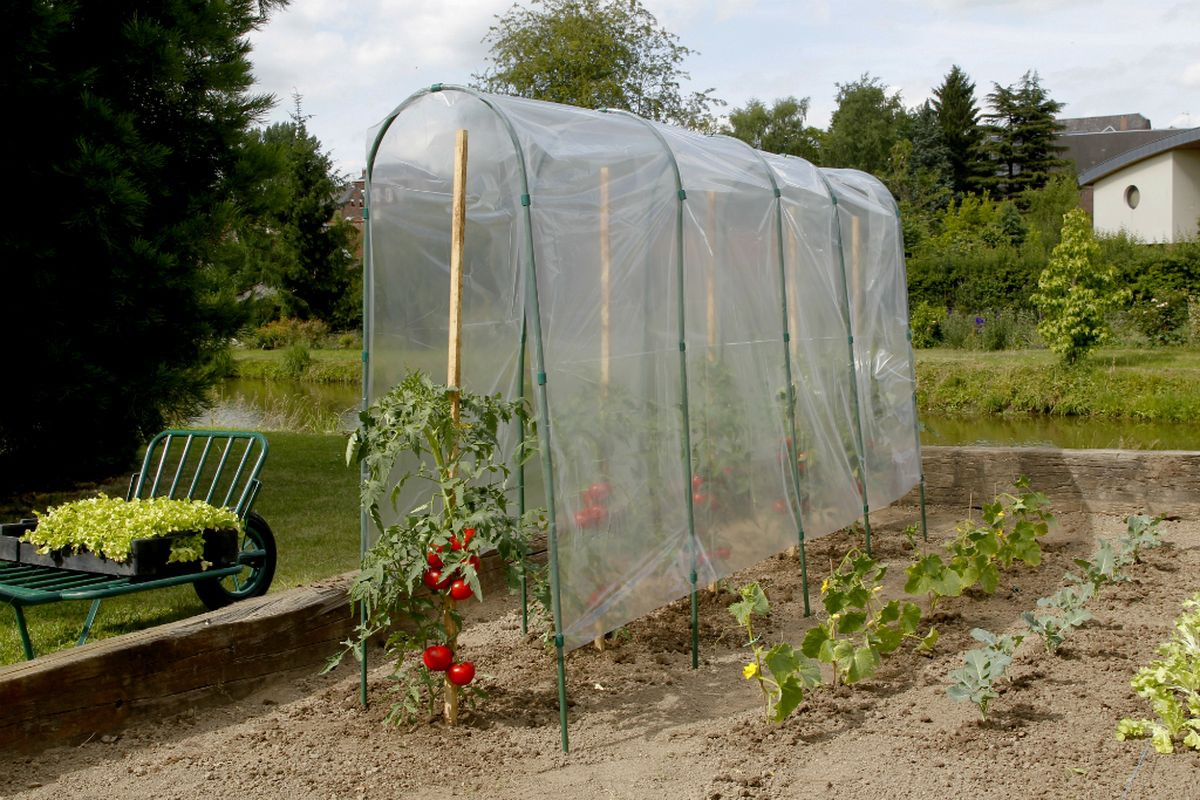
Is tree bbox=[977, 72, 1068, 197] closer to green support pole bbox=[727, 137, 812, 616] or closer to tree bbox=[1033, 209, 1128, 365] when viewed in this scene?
tree bbox=[1033, 209, 1128, 365]

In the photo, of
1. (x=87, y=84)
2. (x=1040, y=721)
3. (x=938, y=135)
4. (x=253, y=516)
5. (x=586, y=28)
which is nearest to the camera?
(x=1040, y=721)

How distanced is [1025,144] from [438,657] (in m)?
40.8

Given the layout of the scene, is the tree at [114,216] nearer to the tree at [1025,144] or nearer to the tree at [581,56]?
the tree at [581,56]

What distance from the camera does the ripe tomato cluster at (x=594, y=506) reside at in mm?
→ 3793

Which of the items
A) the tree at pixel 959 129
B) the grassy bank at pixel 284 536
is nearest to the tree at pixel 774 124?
the tree at pixel 959 129

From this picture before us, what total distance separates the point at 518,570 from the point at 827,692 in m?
1.22

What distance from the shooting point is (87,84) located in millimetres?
7035

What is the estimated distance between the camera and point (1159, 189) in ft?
78.0

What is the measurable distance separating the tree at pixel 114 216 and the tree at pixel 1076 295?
11.6 meters

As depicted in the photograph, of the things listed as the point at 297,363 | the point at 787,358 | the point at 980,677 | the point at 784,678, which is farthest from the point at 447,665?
the point at 297,363

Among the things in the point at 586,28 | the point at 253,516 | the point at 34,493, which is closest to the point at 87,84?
the point at 34,493

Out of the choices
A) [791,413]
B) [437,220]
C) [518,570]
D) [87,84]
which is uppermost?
[87,84]

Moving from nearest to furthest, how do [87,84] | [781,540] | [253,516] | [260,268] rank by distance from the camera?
[253,516]
[781,540]
[87,84]
[260,268]

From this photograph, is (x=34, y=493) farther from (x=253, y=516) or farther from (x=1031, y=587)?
(x=1031, y=587)
